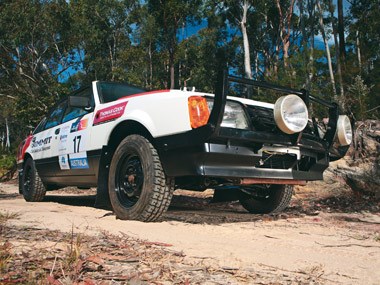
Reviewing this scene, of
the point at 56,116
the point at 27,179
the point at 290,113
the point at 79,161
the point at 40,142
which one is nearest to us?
the point at 290,113

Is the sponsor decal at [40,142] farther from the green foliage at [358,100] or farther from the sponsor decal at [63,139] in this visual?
the green foliage at [358,100]

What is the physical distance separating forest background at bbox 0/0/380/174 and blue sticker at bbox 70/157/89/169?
635 cm

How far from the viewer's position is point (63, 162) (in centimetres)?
517

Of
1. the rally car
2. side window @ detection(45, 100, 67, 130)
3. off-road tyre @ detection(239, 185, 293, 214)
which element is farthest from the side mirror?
off-road tyre @ detection(239, 185, 293, 214)

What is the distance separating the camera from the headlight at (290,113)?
3.37 m

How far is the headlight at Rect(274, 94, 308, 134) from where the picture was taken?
3369 millimetres

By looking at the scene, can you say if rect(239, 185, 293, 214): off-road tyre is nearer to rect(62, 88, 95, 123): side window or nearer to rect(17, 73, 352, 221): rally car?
rect(17, 73, 352, 221): rally car

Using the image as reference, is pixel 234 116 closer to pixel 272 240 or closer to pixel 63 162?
pixel 272 240

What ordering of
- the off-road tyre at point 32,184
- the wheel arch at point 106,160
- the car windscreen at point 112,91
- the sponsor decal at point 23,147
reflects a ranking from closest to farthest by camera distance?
the wheel arch at point 106,160 < the car windscreen at point 112,91 < the off-road tyre at point 32,184 < the sponsor decal at point 23,147

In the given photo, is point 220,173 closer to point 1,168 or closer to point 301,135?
point 301,135

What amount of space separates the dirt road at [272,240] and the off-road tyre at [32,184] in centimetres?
237

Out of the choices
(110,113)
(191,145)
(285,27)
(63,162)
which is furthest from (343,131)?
(285,27)

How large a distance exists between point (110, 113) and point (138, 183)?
88cm

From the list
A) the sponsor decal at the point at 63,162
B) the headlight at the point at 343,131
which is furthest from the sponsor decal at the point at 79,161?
the headlight at the point at 343,131
